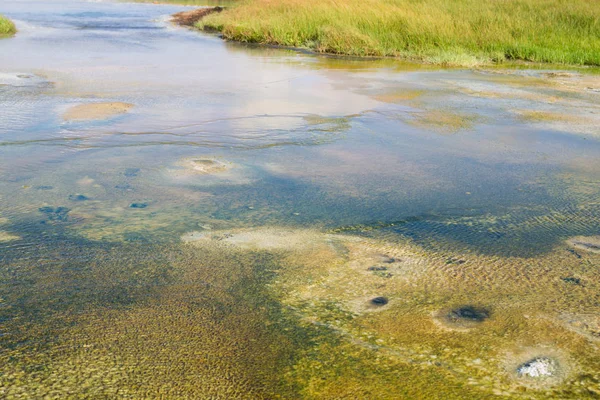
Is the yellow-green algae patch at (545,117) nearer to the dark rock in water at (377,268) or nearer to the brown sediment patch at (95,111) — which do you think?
the brown sediment patch at (95,111)

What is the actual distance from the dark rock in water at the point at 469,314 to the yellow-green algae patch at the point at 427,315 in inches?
0.9

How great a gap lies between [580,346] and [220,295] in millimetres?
1672

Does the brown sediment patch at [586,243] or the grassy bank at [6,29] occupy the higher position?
the grassy bank at [6,29]

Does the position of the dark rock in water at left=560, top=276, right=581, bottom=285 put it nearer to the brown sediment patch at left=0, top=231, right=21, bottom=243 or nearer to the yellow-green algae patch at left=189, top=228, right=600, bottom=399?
the yellow-green algae patch at left=189, top=228, right=600, bottom=399

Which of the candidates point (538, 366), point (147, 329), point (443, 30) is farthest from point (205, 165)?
point (443, 30)

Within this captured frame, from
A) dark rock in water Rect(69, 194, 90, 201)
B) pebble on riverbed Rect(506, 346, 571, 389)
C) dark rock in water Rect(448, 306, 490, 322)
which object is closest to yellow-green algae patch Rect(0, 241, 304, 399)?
dark rock in water Rect(448, 306, 490, 322)

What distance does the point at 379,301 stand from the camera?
330 cm

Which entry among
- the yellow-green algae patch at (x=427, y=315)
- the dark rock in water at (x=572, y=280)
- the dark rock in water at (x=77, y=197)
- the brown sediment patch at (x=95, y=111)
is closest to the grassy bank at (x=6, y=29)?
the brown sediment patch at (x=95, y=111)

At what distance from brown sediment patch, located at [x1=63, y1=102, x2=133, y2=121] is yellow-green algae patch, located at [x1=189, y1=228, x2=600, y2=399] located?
3.96 meters

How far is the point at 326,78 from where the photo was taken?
11.5 meters

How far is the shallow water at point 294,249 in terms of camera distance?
270 centimetres

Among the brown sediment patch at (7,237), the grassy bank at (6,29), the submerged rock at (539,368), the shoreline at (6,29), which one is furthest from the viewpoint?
the grassy bank at (6,29)

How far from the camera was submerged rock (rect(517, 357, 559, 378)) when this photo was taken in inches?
106

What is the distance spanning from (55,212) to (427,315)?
8.58 ft
